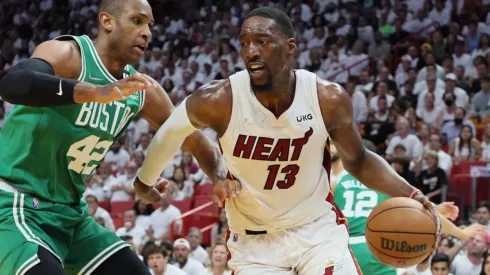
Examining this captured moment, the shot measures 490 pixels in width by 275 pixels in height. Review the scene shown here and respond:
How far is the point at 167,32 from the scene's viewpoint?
69.6 feet

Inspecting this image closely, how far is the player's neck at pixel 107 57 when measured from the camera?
467 centimetres

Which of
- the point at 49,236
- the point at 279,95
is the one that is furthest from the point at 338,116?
the point at 49,236

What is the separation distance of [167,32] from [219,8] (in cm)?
147

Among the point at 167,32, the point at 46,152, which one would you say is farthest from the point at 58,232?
the point at 167,32

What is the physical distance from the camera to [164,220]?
12812mm

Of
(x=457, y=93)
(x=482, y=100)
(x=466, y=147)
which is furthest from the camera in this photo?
(x=482, y=100)

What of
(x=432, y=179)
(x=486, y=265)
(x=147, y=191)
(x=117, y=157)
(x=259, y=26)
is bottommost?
(x=117, y=157)

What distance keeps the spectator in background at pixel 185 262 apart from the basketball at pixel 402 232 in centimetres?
621

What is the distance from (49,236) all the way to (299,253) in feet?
4.40

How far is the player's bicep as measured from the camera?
4.46m

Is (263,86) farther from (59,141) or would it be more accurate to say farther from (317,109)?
(59,141)

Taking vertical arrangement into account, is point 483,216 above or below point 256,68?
below

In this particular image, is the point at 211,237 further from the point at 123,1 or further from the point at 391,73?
the point at 123,1

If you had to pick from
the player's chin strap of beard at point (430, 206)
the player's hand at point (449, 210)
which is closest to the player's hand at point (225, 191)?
the player's chin strap of beard at point (430, 206)
